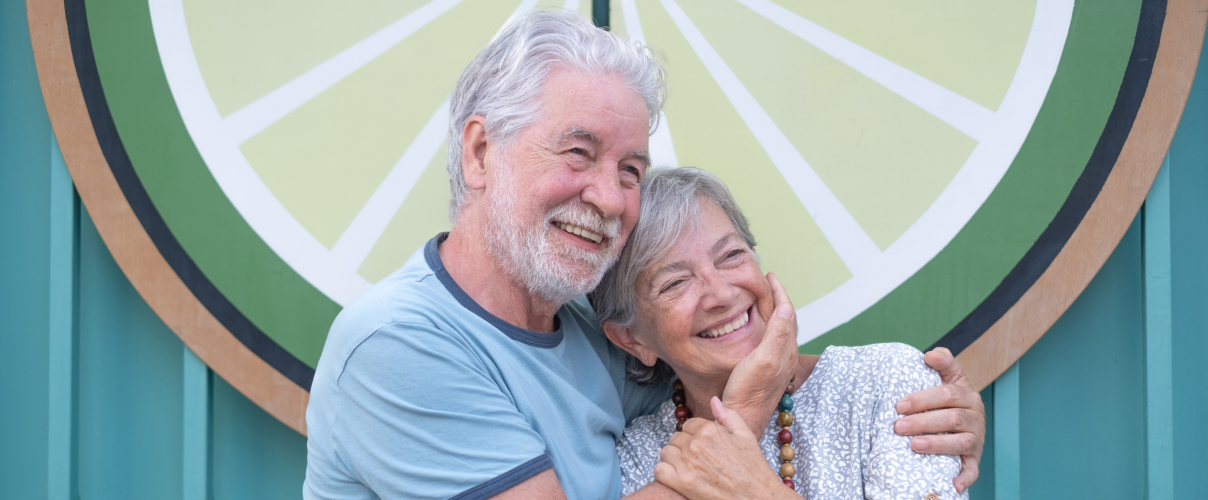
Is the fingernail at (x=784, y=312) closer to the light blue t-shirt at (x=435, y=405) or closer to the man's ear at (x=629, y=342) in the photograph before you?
the man's ear at (x=629, y=342)

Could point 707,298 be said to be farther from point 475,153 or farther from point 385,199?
point 385,199

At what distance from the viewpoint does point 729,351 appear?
4.49 ft

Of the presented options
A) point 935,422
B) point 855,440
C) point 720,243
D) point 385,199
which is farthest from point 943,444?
point 385,199

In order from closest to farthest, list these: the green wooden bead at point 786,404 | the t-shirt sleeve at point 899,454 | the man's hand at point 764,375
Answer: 1. the t-shirt sleeve at point 899,454
2. the man's hand at point 764,375
3. the green wooden bead at point 786,404

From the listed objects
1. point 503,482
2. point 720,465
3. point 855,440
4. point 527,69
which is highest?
point 527,69

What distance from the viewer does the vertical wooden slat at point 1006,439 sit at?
1.67 m

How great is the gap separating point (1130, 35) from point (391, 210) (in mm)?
1642

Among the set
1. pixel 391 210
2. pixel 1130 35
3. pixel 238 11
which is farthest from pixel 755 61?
pixel 238 11

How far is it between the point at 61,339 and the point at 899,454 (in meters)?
1.82

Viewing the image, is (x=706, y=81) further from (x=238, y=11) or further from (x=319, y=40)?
(x=238, y=11)

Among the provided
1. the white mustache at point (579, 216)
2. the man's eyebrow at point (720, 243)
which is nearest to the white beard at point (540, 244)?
the white mustache at point (579, 216)

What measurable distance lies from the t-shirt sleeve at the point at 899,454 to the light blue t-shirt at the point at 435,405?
1.50ft

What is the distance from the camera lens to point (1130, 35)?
61.8 inches

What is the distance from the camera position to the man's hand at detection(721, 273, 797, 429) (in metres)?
1.29
